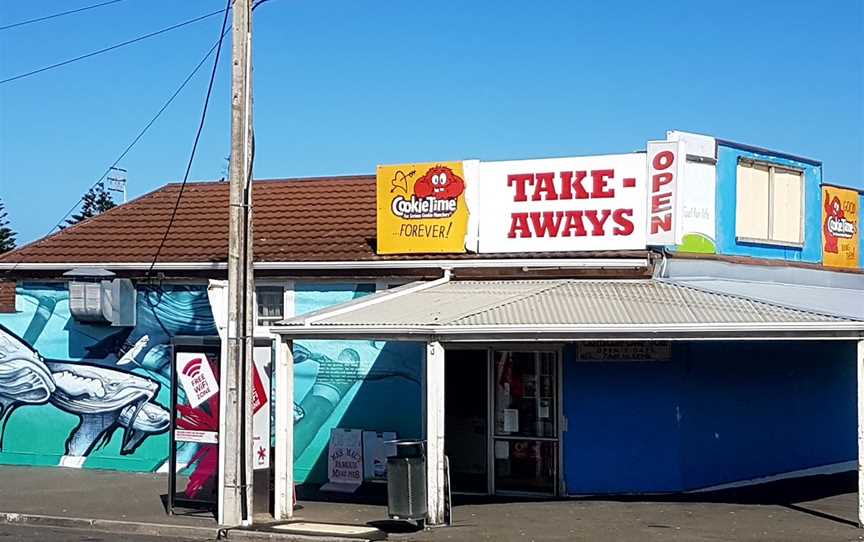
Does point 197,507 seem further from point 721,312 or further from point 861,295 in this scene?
point 861,295

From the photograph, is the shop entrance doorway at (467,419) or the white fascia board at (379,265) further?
the shop entrance doorway at (467,419)

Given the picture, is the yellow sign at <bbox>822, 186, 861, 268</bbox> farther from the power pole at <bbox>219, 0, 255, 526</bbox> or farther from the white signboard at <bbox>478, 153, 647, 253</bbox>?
the power pole at <bbox>219, 0, 255, 526</bbox>

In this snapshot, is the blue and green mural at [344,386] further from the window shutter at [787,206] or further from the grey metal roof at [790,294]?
the window shutter at [787,206]

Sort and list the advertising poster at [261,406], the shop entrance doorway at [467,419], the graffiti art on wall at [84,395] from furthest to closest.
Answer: the graffiti art on wall at [84,395] < the shop entrance doorway at [467,419] < the advertising poster at [261,406]

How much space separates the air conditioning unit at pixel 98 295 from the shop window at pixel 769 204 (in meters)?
10.1

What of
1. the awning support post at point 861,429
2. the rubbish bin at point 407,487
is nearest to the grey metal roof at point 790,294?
the awning support post at point 861,429

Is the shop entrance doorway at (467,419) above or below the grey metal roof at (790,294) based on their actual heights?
below

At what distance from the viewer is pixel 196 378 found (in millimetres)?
16188

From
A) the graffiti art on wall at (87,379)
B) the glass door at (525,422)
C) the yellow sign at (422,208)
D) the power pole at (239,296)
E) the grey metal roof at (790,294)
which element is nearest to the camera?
the power pole at (239,296)

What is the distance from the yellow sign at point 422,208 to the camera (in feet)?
61.1

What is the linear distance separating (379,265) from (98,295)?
494 centimetres

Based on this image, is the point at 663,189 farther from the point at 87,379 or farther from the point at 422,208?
the point at 87,379

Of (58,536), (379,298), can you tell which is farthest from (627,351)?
(58,536)

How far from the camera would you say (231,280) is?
50.1 ft
